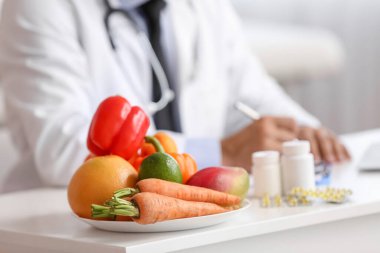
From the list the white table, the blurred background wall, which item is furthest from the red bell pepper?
the blurred background wall

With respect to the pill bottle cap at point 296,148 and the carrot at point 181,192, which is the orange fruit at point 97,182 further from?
the pill bottle cap at point 296,148

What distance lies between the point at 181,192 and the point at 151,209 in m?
0.08

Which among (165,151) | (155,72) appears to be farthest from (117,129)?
(155,72)

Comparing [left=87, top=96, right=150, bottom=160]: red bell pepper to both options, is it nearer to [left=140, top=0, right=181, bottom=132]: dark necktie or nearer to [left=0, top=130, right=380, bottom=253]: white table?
[left=0, top=130, right=380, bottom=253]: white table

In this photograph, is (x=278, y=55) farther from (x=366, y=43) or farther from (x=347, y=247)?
(x=347, y=247)

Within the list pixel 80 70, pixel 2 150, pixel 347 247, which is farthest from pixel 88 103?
pixel 347 247

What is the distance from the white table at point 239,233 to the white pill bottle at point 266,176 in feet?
0.17

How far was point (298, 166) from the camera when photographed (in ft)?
3.94

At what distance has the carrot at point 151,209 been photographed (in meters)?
0.93

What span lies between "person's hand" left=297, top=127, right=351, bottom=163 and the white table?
0.40 metres

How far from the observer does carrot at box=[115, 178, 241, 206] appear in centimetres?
98

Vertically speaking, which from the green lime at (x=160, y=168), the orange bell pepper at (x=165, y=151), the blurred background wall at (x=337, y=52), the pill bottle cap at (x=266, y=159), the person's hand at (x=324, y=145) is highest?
the green lime at (x=160, y=168)

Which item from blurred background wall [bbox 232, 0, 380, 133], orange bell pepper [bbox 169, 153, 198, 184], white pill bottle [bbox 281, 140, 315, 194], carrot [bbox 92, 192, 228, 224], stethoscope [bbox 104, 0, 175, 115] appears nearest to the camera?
carrot [bbox 92, 192, 228, 224]

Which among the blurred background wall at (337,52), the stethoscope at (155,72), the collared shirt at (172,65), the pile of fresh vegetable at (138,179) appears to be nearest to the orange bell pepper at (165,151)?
the pile of fresh vegetable at (138,179)
